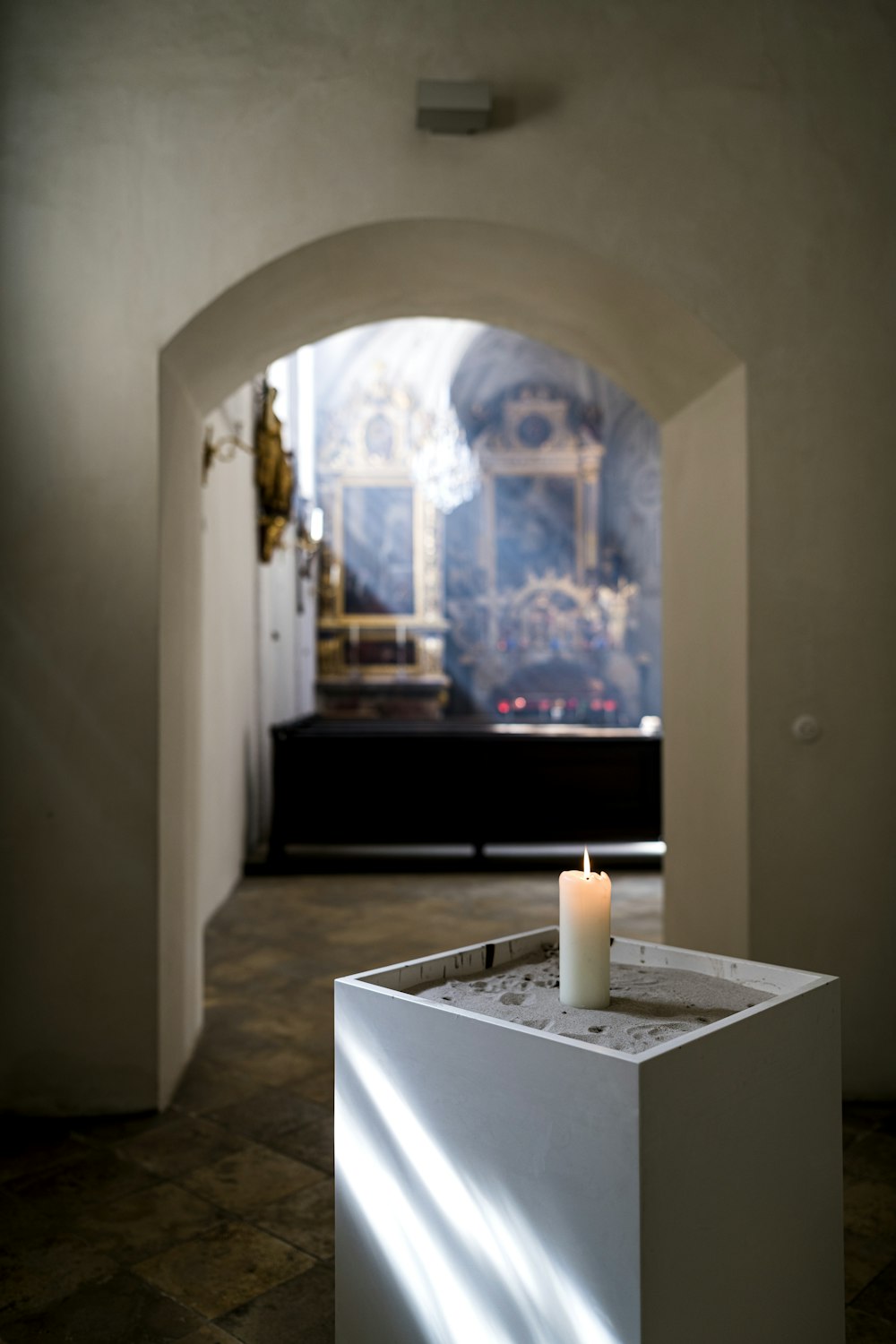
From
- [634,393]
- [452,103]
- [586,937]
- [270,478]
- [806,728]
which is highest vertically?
[452,103]

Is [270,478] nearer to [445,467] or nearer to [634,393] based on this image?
[634,393]

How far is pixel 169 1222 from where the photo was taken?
2.57 metres

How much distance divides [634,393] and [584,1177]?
3.47 metres

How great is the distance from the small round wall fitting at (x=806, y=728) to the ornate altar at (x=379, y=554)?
35.9ft

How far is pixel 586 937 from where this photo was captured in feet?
5.25

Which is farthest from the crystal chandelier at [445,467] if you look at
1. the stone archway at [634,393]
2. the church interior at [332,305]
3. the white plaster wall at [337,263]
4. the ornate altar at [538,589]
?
the white plaster wall at [337,263]

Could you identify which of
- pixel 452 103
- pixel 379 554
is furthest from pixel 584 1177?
pixel 379 554

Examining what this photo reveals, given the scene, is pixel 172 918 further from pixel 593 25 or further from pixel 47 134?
pixel 593 25

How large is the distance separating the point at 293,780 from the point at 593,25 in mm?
5037

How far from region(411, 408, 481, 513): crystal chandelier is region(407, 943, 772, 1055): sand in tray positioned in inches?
477

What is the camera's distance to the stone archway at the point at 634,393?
341 centimetres

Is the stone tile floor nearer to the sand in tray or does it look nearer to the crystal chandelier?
the sand in tray

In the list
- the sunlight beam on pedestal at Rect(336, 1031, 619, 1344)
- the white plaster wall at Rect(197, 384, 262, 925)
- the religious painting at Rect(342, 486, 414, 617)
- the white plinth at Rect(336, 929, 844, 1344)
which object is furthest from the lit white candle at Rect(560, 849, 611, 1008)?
the religious painting at Rect(342, 486, 414, 617)

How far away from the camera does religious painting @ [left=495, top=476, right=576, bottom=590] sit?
15.3 m
